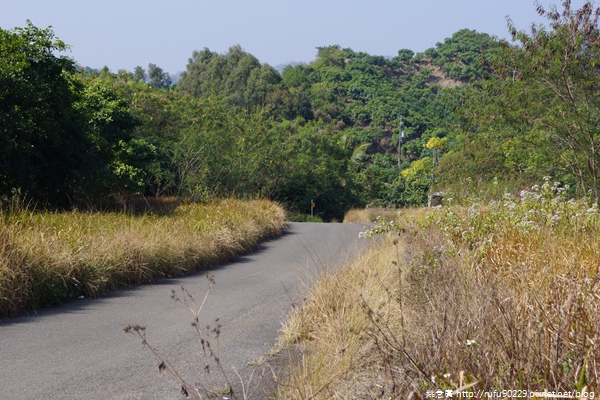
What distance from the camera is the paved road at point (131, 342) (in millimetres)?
6387

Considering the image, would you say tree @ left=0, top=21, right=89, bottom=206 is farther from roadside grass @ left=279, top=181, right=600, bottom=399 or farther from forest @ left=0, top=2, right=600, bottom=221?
roadside grass @ left=279, top=181, right=600, bottom=399

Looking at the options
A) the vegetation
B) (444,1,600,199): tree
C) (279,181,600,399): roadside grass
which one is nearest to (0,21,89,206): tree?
the vegetation

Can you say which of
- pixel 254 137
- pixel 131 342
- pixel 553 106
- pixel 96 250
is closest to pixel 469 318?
pixel 131 342

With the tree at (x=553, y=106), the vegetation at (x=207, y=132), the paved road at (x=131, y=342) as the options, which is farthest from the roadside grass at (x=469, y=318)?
the tree at (x=553, y=106)

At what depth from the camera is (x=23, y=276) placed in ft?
32.9

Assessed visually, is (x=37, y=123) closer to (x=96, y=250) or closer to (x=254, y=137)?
(x=96, y=250)

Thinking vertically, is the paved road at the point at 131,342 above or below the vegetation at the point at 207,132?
below

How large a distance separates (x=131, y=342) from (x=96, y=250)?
181 inches

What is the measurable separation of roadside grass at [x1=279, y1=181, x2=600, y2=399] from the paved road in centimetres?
71

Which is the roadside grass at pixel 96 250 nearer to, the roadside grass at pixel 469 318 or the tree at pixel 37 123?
the tree at pixel 37 123

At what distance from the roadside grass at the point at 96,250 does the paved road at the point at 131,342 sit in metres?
0.36

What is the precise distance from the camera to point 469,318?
5.24 metres

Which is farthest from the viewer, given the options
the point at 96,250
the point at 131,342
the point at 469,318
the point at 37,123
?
the point at 37,123

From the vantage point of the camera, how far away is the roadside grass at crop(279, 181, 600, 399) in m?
4.59
